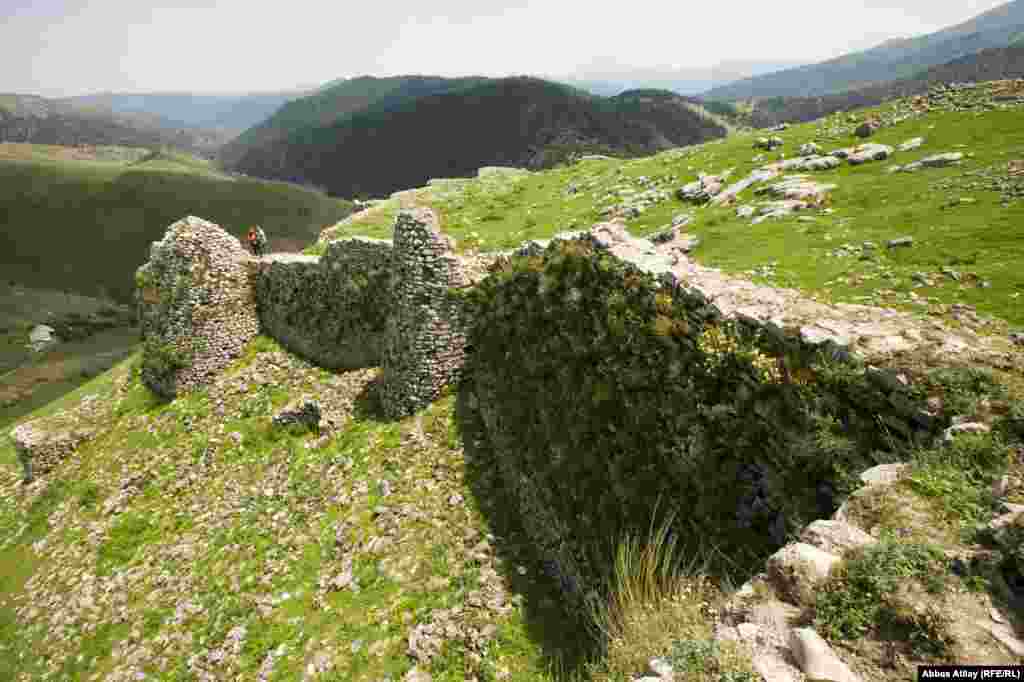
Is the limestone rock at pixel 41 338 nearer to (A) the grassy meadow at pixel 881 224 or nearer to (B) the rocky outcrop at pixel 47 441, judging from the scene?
(B) the rocky outcrop at pixel 47 441

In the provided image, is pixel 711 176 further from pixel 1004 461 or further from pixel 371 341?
pixel 1004 461

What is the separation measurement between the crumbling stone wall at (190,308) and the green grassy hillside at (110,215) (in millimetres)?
95876

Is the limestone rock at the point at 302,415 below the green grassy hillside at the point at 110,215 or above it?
below

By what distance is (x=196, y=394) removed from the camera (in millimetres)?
19359

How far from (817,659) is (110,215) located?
552 ft

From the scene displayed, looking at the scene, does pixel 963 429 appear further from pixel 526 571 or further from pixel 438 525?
pixel 438 525

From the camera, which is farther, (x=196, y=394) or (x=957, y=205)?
(x=196, y=394)

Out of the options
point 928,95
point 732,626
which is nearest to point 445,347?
point 732,626

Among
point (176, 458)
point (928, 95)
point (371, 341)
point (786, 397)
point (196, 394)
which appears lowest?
point (176, 458)

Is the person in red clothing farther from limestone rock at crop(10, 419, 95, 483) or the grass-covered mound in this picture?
the grass-covered mound

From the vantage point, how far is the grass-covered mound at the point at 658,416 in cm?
615

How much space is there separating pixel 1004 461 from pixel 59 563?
22.0m

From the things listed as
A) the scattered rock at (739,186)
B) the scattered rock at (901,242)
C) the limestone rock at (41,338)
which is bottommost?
the limestone rock at (41,338)

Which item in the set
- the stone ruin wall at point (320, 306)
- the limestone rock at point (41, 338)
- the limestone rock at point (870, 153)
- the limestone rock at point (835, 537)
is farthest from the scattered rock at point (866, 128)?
the limestone rock at point (41, 338)
